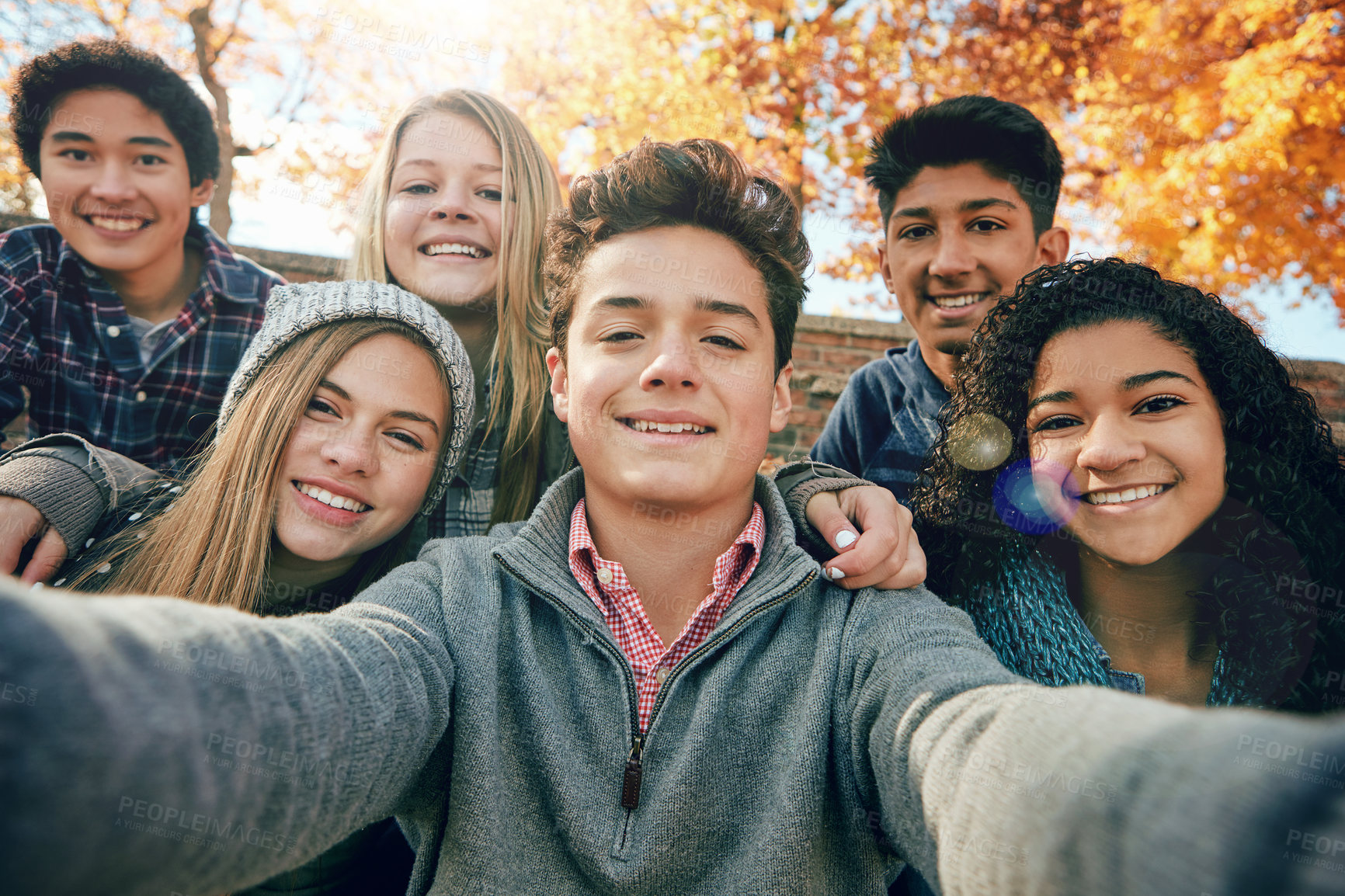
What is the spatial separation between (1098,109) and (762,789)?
375 inches

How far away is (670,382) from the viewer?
1.78m

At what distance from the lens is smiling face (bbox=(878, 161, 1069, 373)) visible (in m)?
2.93

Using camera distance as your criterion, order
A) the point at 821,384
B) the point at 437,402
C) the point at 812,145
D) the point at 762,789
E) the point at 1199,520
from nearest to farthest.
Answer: the point at 762,789
the point at 1199,520
the point at 437,402
the point at 821,384
the point at 812,145

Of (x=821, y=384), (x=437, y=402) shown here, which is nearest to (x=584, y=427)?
(x=437, y=402)

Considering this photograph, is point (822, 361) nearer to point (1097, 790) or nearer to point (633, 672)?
point (633, 672)

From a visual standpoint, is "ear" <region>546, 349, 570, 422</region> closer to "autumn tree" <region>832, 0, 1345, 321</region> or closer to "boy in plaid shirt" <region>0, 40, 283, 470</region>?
"boy in plaid shirt" <region>0, 40, 283, 470</region>

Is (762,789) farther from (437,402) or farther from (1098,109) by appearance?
(1098,109)

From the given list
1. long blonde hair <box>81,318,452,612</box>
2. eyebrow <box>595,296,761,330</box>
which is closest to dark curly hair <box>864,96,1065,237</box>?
eyebrow <box>595,296,761,330</box>

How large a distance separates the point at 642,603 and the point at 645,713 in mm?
318

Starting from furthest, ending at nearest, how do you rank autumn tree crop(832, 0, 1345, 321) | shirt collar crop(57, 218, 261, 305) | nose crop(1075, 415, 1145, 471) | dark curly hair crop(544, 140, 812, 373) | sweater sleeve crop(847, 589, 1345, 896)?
1. autumn tree crop(832, 0, 1345, 321)
2. shirt collar crop(57, 218, 261, 305)
3. dark curly hair crop(544, 140, 812, 373)
4. nose crop(1075, 415, 1145, 471)
5. sweater sleeve crop(847, 589, 1345, 896)

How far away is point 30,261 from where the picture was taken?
3170 mm

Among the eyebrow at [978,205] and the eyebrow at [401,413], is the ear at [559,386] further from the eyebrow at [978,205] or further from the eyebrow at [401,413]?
the eyebrow at [978,205]

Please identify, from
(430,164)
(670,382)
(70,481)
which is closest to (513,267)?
(430,164)

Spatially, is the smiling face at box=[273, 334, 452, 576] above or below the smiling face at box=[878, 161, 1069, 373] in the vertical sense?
below
